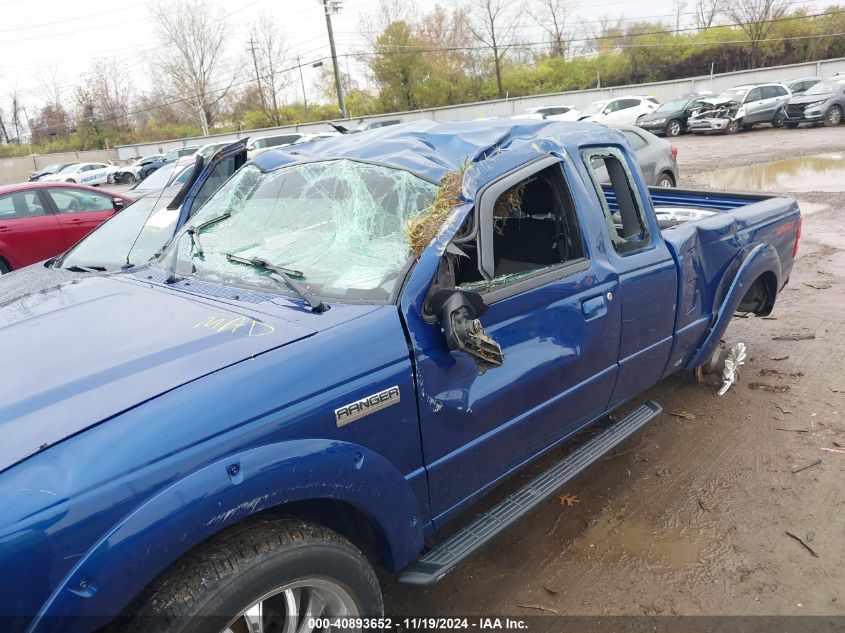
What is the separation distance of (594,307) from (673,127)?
24756 millimetres

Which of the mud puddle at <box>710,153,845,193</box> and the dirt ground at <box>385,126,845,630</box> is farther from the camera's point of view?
the mud puddle at <box>710,153,845,193</box>

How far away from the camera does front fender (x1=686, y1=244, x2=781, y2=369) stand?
389 centimetres

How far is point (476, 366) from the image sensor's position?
2.41 meters

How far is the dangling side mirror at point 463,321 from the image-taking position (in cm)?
214

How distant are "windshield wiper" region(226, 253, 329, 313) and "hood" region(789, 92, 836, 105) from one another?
25.6 meters

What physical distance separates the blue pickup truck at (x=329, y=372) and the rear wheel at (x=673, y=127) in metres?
23.4

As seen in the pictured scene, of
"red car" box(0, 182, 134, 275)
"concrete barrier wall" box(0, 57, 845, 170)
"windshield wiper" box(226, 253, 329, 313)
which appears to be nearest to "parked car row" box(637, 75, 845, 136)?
"concrete barrier wall" box(0, 57, 845, 170)

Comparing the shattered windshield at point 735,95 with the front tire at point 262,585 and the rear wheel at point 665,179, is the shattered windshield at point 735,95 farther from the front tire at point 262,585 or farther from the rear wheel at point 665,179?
the front tire at point 262,585

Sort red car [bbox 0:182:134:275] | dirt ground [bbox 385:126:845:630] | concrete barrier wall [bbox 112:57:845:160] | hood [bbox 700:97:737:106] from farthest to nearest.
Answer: concrete barrier wall [bbox 112:57:845:160] < hood [bbox 700:97:737:106] < red car [bbox 0:182:134:275] < dirt ground [bbox 385:126:845:630]

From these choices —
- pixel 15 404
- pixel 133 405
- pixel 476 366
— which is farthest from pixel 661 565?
pixel 15 404

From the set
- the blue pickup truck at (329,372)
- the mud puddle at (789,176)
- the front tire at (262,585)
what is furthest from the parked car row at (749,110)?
the front tire at (262,585)

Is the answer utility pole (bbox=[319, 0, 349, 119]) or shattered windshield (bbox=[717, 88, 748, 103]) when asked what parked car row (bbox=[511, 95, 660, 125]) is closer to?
shattered windshield (bbox=[717, 88, 748, 103])

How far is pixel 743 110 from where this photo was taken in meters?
23.4

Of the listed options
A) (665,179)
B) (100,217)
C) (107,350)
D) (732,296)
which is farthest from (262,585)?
A: (665,179)
